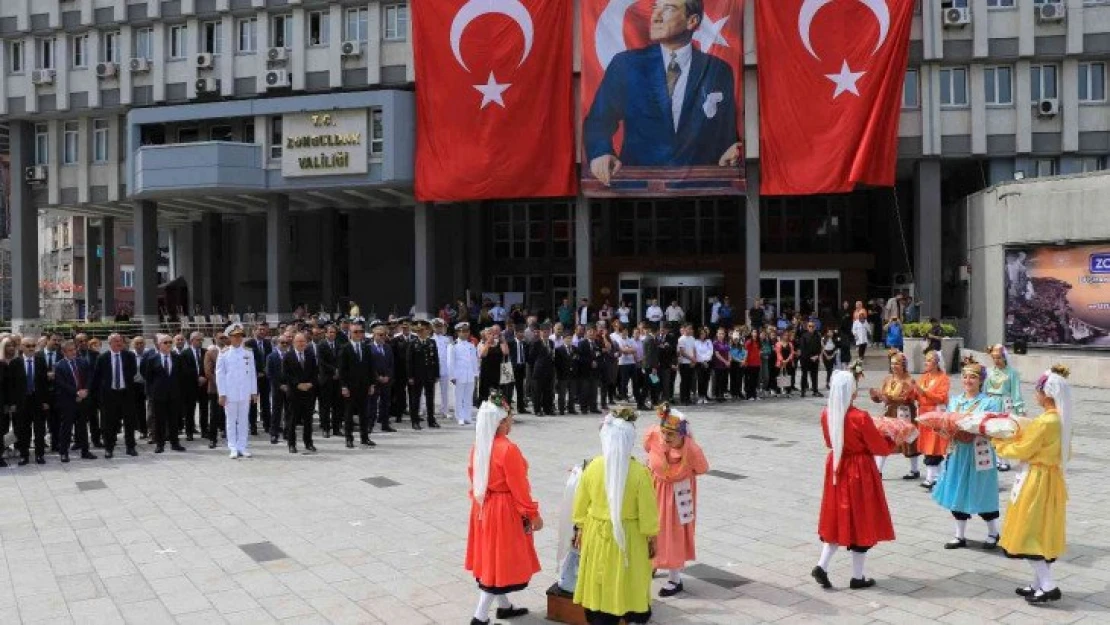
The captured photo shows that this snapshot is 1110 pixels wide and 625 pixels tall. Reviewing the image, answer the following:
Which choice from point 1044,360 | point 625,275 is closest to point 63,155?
point 625,275

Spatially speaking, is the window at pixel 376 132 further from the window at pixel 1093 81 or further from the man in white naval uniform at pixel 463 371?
A: the window at pixel 1093 81

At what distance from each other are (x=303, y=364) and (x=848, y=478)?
30.6ft

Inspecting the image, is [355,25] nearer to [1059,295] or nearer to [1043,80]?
[1043,80]

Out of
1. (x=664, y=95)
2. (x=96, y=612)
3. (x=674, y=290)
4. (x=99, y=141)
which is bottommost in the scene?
(x=96, y=612)

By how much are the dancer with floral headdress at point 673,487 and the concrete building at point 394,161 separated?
24.5 meters

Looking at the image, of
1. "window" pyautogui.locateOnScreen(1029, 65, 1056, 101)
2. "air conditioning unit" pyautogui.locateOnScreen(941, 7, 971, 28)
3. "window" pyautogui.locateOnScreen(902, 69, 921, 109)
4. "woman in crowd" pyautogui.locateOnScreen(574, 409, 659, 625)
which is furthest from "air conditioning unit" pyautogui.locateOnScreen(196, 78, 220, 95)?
"woman in crowd" pyautogui.locateOnScreen(574, 409, 659, 625)

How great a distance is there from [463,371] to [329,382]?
10.6 feet

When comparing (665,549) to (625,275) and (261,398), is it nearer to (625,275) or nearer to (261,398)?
(261,398)

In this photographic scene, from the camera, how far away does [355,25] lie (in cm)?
3375

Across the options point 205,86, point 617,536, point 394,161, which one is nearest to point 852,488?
point 617,536

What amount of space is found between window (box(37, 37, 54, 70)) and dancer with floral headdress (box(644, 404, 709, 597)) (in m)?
39.3

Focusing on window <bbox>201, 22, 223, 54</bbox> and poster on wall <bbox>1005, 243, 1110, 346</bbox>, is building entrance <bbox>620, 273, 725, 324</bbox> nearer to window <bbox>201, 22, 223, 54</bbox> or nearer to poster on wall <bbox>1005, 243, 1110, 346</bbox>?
poster on wall <bbox>1005, 243, 1110, 346</bbox>

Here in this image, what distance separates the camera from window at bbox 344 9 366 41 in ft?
110

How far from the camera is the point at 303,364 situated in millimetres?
13836
